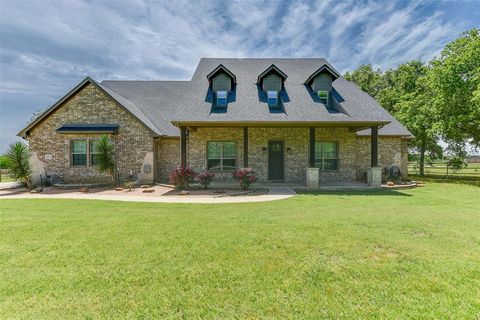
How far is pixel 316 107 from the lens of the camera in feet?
48.3

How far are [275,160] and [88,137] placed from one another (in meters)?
11.8

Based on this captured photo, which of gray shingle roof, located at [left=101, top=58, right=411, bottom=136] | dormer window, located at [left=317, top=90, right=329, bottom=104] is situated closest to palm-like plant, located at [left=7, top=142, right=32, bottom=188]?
gray shingle roof, located at [left=101, top=58, right=411, bottom=136]

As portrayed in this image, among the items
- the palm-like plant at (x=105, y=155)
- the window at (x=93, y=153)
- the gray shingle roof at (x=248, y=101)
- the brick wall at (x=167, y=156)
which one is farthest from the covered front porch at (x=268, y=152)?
the window at (x=93, y=153)

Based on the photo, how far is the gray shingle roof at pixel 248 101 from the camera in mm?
13586

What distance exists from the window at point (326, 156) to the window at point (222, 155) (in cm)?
552

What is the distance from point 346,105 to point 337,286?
14045 mm

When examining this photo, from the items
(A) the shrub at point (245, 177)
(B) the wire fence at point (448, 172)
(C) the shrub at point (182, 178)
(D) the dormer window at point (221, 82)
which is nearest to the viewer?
(A) the shrub at point (245, 177)

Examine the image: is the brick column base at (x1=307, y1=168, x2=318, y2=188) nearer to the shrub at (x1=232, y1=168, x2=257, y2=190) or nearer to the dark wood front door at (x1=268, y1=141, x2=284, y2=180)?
the dark wood front door at (x1=268, y1=141, x2=284, y2=180)

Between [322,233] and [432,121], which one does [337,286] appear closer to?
[322,233]

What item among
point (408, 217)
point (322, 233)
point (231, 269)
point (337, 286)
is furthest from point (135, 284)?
point (408, 217)

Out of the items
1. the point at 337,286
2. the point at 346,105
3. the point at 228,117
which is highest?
the point at 346,105

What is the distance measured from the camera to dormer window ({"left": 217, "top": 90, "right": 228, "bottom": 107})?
15.3 metres

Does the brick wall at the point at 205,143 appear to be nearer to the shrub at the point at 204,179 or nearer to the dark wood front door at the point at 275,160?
the dark wood front door at the point at 275,160

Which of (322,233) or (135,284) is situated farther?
(322,233)
